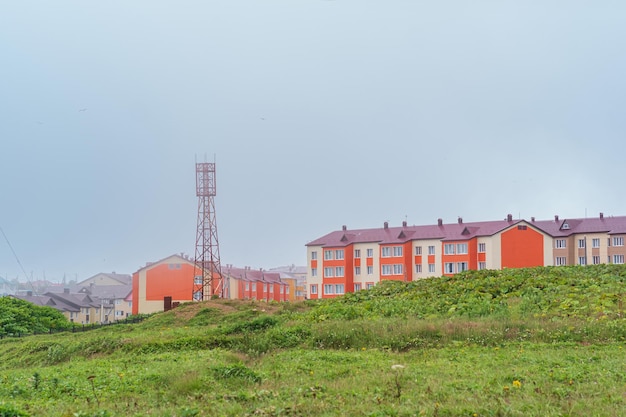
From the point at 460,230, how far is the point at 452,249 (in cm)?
215

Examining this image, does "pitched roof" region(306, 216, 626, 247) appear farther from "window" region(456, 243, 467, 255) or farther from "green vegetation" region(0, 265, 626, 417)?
"green vegetation" region(0, 265, 626, 417)

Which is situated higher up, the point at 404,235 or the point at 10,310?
the point at 404,235

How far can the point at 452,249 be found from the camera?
202 ft

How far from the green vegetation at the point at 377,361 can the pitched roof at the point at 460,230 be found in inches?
1420

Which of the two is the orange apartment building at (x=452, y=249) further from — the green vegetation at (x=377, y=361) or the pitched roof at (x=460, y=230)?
the green vegetation at (x=377, y=361)

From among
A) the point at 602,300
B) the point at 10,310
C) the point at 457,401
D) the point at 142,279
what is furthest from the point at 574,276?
the point at 142,279

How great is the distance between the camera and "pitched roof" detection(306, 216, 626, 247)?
6097 centimetres

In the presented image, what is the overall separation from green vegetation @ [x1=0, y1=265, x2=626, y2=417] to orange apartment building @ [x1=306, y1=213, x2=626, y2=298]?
35.0 metres

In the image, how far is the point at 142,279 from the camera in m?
66.1

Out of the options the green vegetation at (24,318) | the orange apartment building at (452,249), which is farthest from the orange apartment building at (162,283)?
the green vegetation at (24,318)

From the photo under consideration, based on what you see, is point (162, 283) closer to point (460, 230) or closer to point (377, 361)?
point (460, 230)

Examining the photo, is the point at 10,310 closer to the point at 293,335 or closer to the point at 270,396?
the point at 293,335

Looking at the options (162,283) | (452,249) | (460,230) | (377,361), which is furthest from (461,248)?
(377,361)

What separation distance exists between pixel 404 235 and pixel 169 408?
56.1 meters
